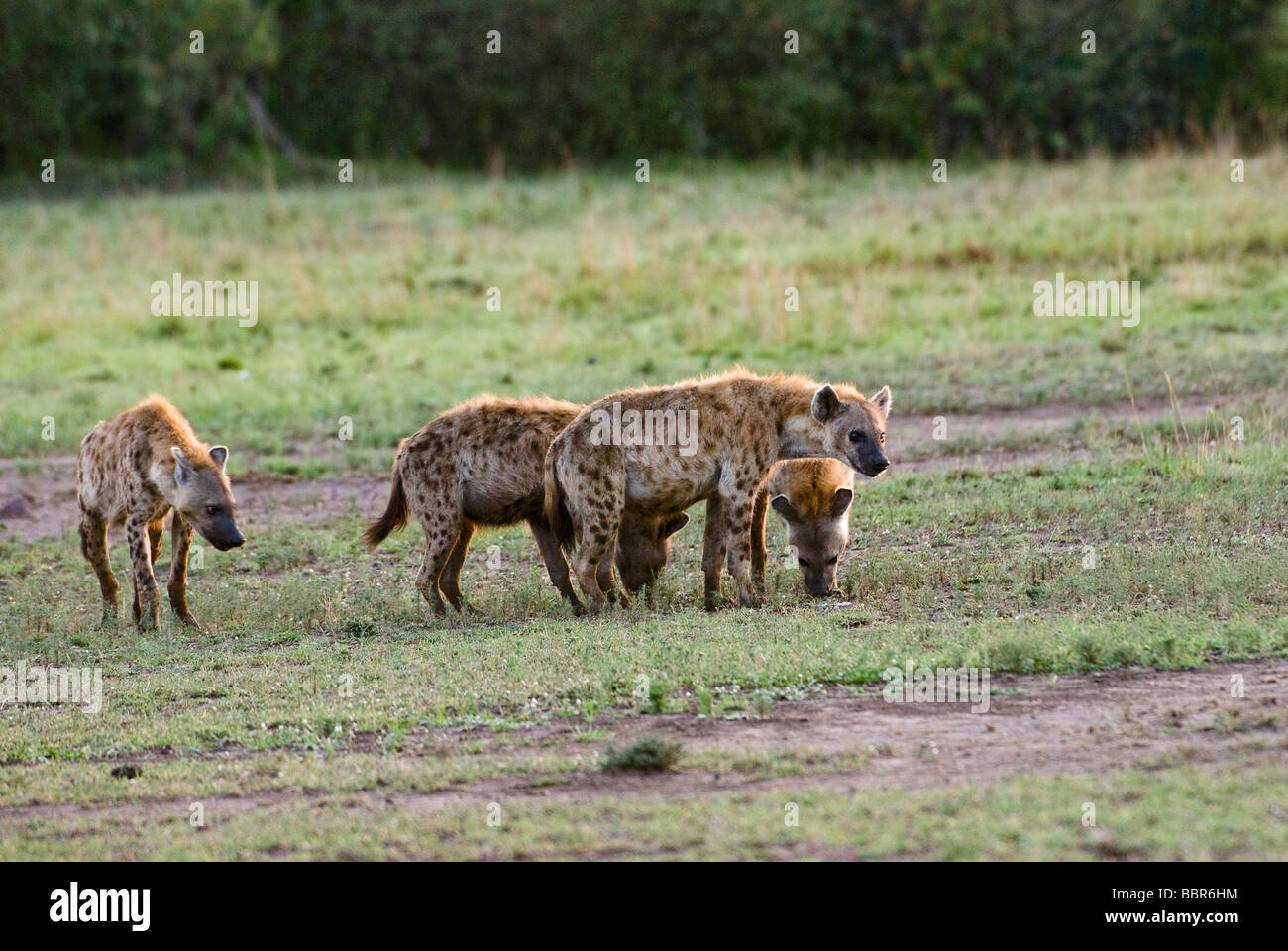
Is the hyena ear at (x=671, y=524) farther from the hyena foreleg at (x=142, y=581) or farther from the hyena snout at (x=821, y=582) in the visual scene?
the hyena foreleg at (x=142, y=581)

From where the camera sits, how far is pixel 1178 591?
759cm

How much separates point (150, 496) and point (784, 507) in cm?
322

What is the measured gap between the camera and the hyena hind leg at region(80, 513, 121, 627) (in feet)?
29.2

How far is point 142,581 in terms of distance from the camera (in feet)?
28.3

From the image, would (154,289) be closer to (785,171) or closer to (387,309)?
(387,309)

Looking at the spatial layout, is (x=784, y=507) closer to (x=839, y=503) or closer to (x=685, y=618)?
(x=839, y=503)

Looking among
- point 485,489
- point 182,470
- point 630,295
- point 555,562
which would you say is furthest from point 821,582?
point 630,295

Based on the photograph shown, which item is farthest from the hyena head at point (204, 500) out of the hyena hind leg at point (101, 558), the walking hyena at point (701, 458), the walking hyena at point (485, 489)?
the walking hyena at point (701, 458)

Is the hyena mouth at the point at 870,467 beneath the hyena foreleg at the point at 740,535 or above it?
above

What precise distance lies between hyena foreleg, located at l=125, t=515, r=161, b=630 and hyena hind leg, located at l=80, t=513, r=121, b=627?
0.77 feet

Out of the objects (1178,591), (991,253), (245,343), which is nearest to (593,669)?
(1178,591)

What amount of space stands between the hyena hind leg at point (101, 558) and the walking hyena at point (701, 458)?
242 centimetres

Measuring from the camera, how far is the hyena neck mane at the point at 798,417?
8.41 m

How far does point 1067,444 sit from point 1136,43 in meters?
19.0
